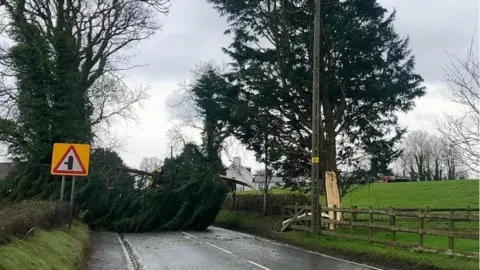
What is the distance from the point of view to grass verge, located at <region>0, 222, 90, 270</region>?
24.7 ft

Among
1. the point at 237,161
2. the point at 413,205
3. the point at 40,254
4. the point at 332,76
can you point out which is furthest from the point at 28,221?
the point at 413,205

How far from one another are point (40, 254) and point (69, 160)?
577 centimetres

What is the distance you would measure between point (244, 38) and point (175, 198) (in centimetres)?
941

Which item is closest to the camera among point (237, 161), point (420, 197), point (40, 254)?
point (40, 254)

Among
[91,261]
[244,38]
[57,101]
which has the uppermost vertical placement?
[244,38]

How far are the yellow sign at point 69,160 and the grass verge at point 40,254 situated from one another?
7.42 ft

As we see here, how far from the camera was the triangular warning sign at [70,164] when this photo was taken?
576 inches

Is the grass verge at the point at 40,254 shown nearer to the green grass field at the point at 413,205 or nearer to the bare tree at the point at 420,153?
the green grass field at the point at 413,205

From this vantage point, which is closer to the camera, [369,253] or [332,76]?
[369,253]

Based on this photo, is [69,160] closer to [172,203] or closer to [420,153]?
[172,203]

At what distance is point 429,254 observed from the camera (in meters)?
14.2

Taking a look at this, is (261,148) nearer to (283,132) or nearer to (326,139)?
(283,132)

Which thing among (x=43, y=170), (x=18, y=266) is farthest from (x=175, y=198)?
(x=18, y=266)

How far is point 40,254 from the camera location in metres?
9.26
